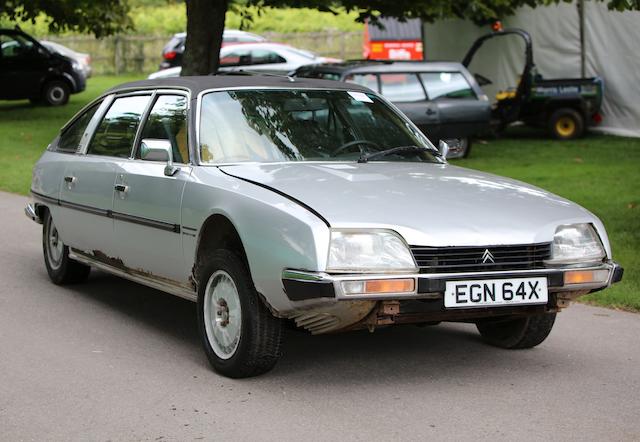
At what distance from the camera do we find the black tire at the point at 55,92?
96.7ft

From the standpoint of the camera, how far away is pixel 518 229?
5766 mm

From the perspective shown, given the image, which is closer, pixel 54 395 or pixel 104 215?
pixel 54 395

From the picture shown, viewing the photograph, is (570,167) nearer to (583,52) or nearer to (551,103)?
(551,103)

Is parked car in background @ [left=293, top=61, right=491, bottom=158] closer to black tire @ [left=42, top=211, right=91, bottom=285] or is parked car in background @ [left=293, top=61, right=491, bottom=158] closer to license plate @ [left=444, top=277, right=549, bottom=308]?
black tire @ [left=42, top=211, right=91, bottom=285]

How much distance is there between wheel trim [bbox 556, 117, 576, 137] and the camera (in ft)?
73.7

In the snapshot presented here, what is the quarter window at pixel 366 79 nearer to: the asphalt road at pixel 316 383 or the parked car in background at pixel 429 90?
the parked car in background at pixel 429 90

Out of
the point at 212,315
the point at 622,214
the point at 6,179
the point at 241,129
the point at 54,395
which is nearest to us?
the point at 54,395

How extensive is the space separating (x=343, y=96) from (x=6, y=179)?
10088mm

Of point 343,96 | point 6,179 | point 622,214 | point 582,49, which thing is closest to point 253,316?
point 343,96

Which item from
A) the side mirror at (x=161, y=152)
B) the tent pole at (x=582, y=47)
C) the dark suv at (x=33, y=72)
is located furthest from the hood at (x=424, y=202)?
the dark suv at (x=33, y=72)

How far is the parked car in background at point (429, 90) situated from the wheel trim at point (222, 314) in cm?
1191

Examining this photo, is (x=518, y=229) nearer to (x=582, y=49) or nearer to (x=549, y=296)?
(x=549, y=296)

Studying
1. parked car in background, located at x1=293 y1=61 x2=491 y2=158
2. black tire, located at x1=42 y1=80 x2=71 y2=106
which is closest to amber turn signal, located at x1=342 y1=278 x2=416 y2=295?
parked car in background, located at x1=293 y1=61 x2=491 y2=158

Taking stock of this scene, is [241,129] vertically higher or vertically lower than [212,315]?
higher
